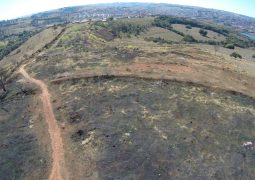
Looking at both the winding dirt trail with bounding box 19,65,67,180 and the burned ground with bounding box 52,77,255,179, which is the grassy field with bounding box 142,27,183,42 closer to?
the burned ground with bounding box 52,77,255,179

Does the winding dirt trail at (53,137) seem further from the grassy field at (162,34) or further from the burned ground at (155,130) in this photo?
the grassy field at (162,34)

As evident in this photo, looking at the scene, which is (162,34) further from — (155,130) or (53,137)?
(53,137)

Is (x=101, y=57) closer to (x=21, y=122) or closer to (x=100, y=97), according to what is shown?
(x=100, y=97)

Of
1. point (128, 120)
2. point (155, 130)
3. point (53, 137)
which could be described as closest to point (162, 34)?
point (128, 120)

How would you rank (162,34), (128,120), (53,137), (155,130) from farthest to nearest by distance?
(162,34), (128,120), (53,137), (155,130)

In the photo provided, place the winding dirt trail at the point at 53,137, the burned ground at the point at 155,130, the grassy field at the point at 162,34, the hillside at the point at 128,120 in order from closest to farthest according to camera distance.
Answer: the burned ground at the point at 155,130 → the winding dirt trail at the point at 53,137 → the hillside at the point at 128,120 → the grassy field at the point at 162,34

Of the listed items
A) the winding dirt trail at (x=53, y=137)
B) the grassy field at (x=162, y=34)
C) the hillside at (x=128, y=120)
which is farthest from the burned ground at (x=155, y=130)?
the grassy field at (x=162, y=34)
